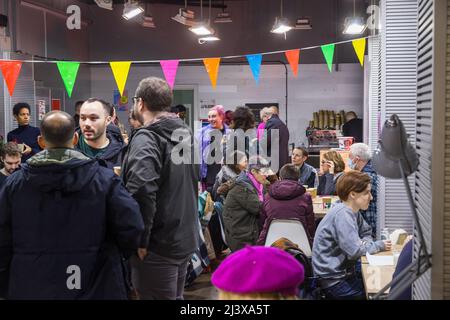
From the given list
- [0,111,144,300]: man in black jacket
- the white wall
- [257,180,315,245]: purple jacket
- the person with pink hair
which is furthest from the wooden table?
the white wall

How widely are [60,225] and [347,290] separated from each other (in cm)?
212

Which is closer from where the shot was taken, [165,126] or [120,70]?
[165,126]

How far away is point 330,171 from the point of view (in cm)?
685

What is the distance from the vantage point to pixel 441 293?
80.1 inches

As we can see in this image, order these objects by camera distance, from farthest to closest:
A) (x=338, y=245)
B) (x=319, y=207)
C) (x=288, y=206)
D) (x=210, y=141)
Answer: (x=210, y=141) < (x=319, y=207) < (x=288, y=206) < (x=338, y=245)

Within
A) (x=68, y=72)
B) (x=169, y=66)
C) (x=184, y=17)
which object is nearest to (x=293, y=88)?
(x=184, y=17)

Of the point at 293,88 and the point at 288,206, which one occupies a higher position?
the point at 293,88

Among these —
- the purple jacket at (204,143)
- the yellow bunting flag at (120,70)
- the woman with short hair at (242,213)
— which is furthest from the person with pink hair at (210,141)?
the yellow bunting flag at (120,70)

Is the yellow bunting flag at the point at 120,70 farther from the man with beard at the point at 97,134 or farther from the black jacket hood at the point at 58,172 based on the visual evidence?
the black jacket hood at the point at 58,172

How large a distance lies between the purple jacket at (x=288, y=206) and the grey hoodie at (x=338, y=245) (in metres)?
0.95

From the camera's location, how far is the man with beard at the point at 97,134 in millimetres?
3965

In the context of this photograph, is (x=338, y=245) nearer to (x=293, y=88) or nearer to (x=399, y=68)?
(x=399, y=68)
